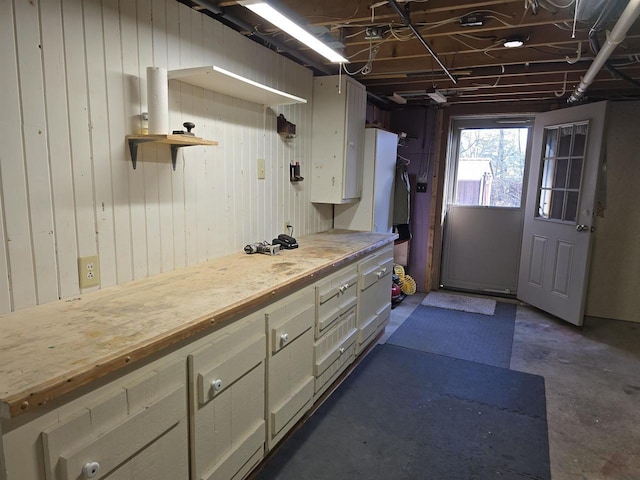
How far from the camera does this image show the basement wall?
14.1 feet

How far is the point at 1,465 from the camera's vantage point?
943 millimetres

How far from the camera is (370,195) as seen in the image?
3.99m

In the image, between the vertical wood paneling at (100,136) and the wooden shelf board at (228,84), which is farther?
the wooden shelf board at (228,84)

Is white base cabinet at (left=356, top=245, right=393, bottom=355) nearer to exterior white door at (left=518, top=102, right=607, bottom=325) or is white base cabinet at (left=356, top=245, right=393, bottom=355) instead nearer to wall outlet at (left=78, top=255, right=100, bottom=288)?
wall outlet at (left=78, top=255, right=100, bottom=288)

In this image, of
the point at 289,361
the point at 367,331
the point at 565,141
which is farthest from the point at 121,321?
the point at 565,141

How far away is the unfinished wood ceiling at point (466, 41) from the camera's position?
7.59 ft

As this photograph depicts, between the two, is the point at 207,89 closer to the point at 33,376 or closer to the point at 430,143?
the point at 33,376

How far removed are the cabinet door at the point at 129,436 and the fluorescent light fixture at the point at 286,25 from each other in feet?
5.16

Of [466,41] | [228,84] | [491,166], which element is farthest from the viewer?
[491,166]

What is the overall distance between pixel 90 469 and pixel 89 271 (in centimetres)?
86

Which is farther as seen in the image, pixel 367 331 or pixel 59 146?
pixel 367 331

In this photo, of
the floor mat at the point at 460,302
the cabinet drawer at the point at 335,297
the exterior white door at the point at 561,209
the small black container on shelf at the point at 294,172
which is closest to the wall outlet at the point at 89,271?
the cabinet drawer at the point at 335,297

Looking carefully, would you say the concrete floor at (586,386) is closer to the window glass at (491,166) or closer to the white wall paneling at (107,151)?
the window glass at (491,166)

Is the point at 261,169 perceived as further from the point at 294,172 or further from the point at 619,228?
the point at 619,228
